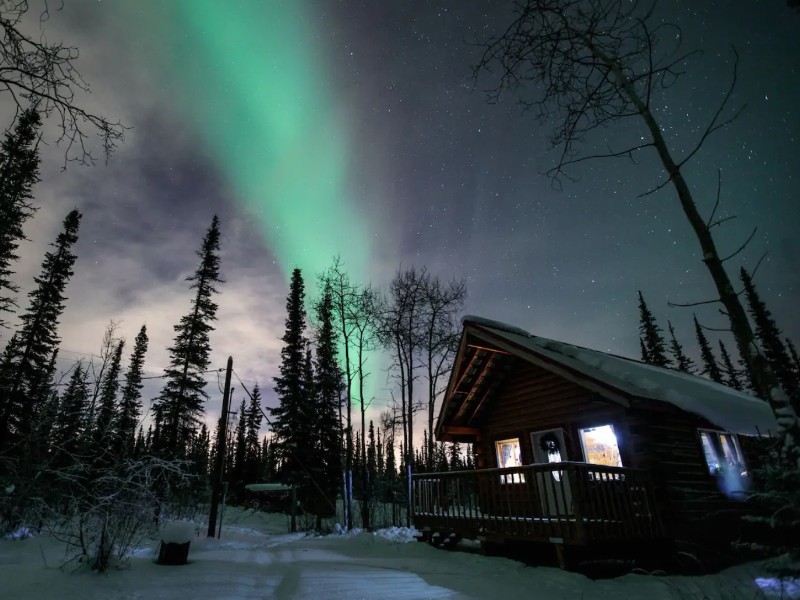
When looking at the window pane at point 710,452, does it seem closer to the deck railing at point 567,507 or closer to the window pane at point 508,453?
the deck railing at point 567,507

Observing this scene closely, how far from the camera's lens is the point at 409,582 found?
7.54 m

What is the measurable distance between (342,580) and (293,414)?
22.4m

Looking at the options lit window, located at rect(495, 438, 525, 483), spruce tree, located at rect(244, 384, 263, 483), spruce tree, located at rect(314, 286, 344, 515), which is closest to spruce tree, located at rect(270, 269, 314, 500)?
spruce tree, located at rect(314, 286, 344, 515)

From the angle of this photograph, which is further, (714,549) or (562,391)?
(562,391)

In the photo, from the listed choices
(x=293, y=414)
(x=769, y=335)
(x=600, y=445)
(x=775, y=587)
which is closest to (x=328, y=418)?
(x=293, y=414)

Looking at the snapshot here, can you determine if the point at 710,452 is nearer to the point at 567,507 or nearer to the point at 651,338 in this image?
the point at 567,507

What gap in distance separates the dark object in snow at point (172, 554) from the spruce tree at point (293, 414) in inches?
746

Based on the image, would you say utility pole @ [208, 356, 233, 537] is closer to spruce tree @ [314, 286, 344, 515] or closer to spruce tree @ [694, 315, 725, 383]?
spruce tree @ [314, 286, 344, 515]

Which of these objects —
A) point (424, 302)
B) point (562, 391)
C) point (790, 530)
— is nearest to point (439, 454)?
point (424, 302)

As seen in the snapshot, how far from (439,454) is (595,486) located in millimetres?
19937

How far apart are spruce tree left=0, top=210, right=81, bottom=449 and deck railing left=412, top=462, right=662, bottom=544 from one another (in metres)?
24.7

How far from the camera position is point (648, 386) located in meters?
10.5

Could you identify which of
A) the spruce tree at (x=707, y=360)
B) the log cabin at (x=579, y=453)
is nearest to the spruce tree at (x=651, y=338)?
the spruce tree at (x=707, y=360)

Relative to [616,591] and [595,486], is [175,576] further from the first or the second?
[595,486]
